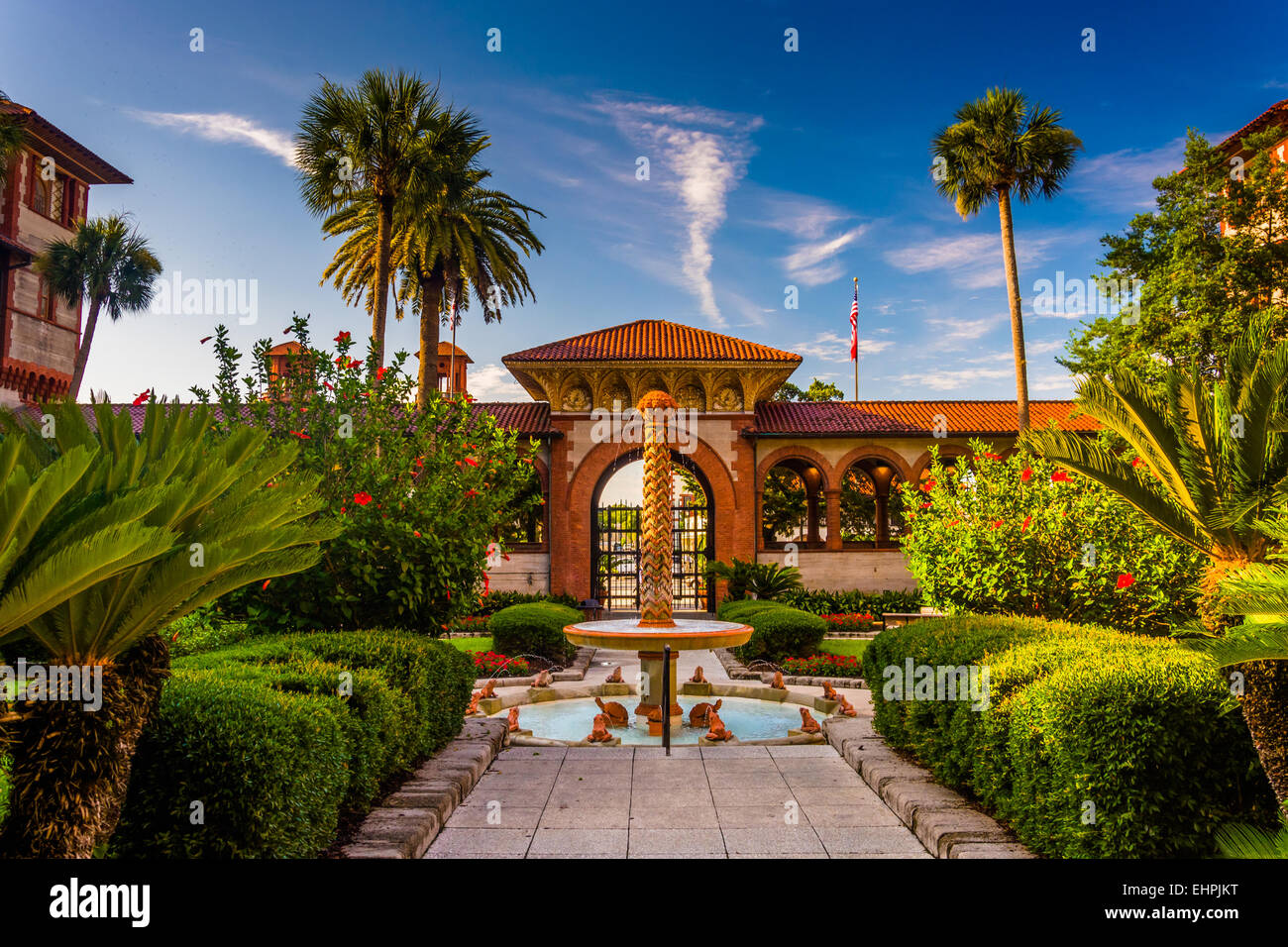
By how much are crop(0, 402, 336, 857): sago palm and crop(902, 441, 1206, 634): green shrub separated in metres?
6.99

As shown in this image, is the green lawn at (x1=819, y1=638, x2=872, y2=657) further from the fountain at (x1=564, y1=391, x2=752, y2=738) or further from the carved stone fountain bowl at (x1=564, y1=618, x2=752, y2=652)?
the carved stone fountain bowl at (x1=564, y1=618, x2=752, y2=652)

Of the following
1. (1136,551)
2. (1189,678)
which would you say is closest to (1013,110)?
(1136,551)

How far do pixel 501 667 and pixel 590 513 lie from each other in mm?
10377

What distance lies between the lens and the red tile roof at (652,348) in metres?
22.1

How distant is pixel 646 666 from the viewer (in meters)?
9.73

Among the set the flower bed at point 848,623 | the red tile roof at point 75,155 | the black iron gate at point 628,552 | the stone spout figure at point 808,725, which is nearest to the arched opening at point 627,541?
the black iron gate at point 628,552

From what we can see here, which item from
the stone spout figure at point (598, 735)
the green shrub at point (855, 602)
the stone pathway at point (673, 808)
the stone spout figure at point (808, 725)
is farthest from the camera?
the green shrub at point (855, 602)

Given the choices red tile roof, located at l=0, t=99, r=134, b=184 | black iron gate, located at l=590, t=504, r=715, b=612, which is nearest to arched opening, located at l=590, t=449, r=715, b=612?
black iron gate, located at l=590, t=504, r=715, b=612

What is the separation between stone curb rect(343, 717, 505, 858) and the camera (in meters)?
4.34

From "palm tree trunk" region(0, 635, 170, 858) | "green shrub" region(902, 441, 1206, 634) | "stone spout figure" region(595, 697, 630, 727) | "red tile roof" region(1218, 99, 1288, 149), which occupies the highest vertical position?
"red tile roof" region(1218, 99, 1288, 149)

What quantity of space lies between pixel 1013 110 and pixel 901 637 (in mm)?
20172

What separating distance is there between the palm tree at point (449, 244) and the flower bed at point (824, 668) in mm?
11114

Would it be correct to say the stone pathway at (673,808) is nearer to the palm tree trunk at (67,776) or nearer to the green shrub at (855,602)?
the palm tree trunk at (67,776)

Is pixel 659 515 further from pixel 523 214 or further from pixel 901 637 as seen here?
pixel 523 214
